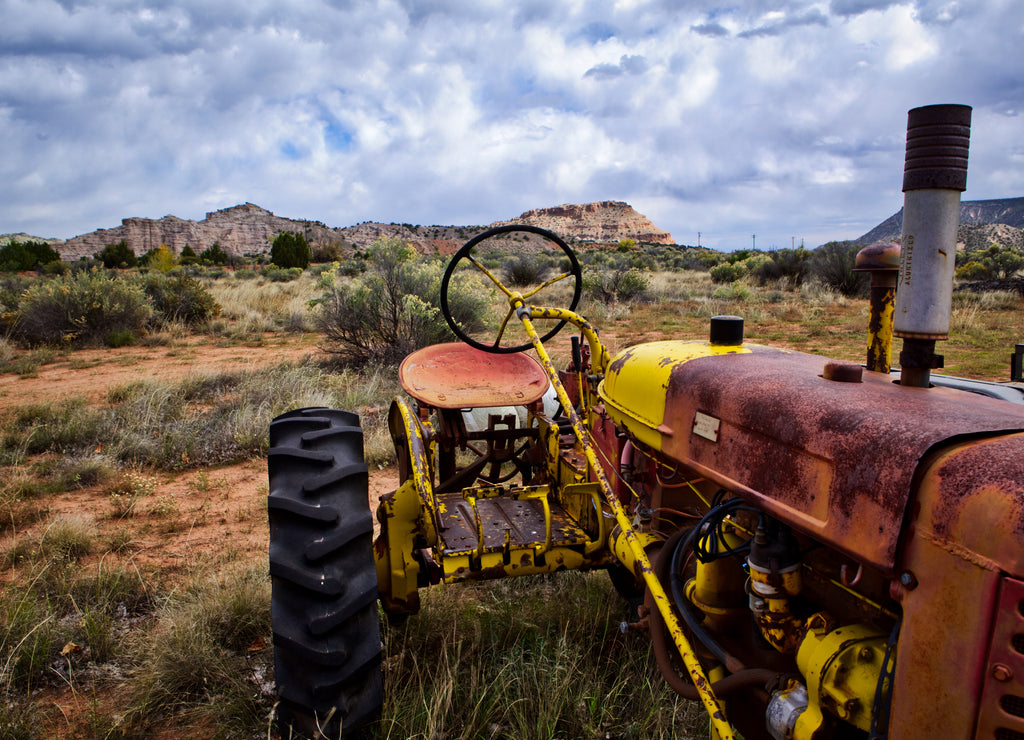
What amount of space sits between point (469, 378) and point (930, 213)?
245 cm

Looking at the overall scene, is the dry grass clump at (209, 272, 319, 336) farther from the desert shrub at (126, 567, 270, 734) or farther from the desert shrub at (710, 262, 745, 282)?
the desert shrub at (710, 262, 745, 282)

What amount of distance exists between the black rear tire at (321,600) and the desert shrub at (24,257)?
33160 mm

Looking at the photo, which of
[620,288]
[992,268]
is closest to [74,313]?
[620,288]

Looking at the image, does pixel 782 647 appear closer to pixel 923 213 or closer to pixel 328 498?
pixel 923 213

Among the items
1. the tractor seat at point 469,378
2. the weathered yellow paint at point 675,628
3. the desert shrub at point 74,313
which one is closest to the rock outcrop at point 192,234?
the desert shrub at point 74,313

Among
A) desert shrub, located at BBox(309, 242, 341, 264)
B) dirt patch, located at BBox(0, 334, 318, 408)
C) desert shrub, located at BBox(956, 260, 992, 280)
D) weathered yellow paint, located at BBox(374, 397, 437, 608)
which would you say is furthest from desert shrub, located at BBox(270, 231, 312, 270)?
weathered yellow paint, located at BBox(374, 397, 437, 608)

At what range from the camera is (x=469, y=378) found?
138 inches

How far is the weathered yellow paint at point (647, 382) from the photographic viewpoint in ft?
6.59

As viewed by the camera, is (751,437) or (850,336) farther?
(850,336)

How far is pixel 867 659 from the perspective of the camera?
4.31 ft

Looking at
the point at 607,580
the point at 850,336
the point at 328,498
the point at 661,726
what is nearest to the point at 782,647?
the point at 661,726

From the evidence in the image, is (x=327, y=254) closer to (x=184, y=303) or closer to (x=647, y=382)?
(x=184, y=303)

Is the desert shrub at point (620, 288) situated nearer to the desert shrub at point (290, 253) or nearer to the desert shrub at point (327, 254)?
the desert shrub at point (290, 253)

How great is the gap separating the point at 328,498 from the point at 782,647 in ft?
4.64
